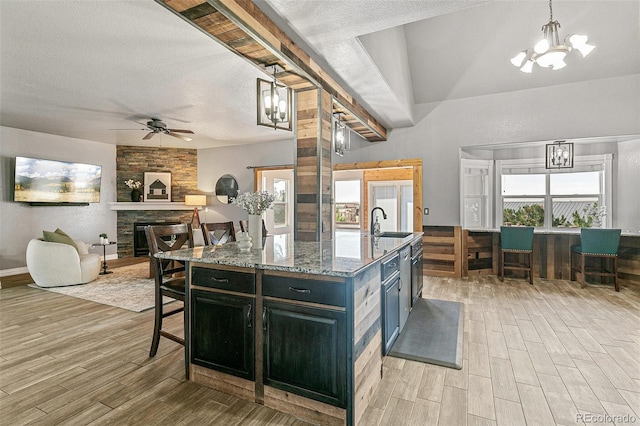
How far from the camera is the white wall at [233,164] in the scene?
7.14 metres

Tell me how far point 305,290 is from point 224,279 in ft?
1.92

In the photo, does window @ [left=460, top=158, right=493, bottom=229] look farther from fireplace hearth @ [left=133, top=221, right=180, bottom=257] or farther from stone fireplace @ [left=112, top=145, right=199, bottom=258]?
fireplace hearth @ [left=133, top=221, right=180, bottom=257]

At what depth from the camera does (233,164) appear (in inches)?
301

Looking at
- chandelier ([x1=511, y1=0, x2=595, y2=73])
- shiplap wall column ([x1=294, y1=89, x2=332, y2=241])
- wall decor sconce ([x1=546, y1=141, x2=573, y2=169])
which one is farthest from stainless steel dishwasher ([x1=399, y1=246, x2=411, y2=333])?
wall decor sconce ([x1=546, y1=141, x2=573, y2=169])

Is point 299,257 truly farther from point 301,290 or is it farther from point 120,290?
point 120,290

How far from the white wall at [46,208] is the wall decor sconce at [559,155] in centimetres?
871

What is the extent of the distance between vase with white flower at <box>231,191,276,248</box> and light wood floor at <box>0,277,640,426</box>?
1.14 m

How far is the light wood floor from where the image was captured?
1916 mm

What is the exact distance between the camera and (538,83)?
491cm

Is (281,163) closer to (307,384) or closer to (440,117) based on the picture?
(440,117)

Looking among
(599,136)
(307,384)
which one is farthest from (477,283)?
(307,384)

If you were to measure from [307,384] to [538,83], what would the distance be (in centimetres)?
546

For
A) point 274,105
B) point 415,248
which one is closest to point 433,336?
point 415,248

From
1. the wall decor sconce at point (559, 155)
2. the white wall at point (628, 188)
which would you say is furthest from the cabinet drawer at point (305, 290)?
the white wall at point (628, 188)
